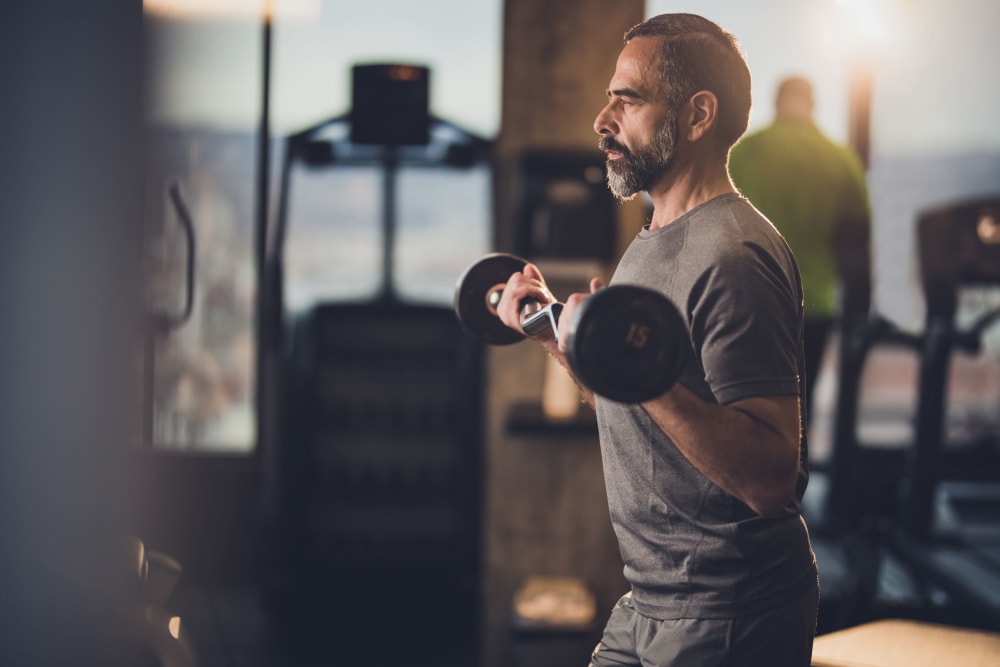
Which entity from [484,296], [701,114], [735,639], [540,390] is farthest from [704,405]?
[540,390]

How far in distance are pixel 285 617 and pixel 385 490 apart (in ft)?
1.97

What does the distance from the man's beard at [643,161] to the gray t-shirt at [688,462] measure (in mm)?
76

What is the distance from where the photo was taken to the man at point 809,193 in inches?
133

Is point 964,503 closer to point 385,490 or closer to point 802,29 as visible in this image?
point 802,29

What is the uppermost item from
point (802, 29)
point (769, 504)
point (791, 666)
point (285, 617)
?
point (802, 29)

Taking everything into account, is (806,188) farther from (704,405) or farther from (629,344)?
(629,344)

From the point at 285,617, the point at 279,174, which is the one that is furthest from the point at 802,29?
the point at 285,617

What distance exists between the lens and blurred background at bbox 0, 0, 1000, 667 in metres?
2.99

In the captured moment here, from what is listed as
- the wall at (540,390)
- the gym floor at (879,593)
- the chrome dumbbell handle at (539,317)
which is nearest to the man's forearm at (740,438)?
the chrome dumbbell handle at (539,317)

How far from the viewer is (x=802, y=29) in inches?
160

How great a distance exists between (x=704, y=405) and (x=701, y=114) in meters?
0.42

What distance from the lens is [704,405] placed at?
1133 millimetres

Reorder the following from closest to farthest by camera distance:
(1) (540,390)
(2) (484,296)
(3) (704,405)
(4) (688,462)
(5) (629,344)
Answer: (5) (629,344) < (3) (704,405) < (4) (688,462) < (2) (484,296) < (1) (540,390)

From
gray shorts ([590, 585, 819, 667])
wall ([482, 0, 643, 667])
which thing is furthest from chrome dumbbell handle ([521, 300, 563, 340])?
wall ([482, 0, 643, 667])
